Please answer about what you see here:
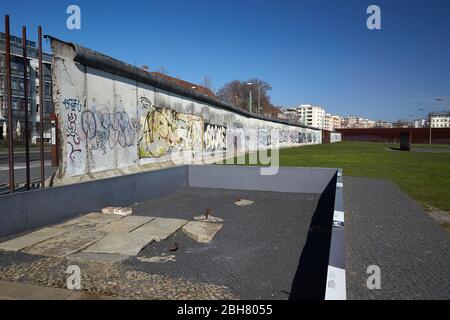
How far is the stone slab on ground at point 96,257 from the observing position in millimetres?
4770

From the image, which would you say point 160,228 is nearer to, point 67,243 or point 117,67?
point 67,243

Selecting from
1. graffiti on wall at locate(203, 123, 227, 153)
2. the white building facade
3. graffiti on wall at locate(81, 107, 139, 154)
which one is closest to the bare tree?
graffiti on wall at locate(203, 123, 227, 153)

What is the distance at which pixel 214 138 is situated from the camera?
19.3 metres

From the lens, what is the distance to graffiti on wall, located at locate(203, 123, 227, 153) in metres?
18.0

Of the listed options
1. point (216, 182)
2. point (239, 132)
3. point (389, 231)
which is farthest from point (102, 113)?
point (239, 132)

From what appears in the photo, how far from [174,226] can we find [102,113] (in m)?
4.17

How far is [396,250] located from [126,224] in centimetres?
468

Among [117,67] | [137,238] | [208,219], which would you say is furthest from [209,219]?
[117,67]

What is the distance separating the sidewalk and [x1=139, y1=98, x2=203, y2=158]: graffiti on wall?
290 inches

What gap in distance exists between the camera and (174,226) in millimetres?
6707

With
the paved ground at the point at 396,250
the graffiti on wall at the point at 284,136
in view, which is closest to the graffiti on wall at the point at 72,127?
the paved ground at the point at 396,250
